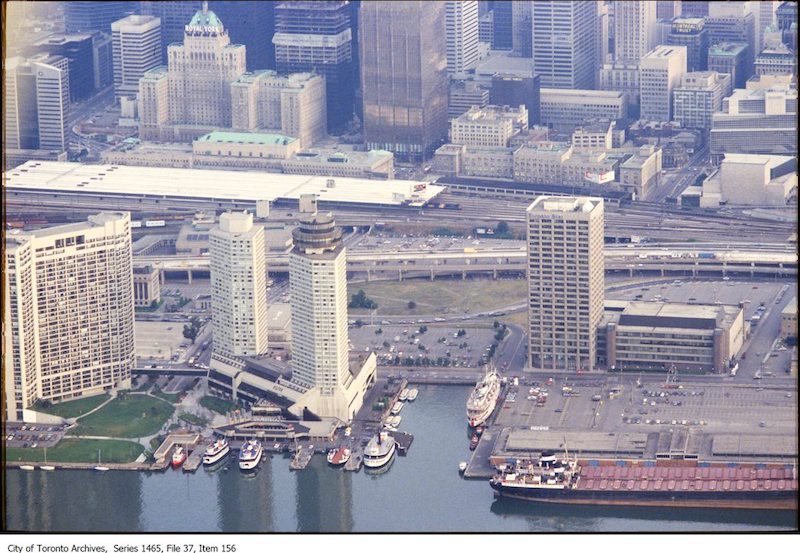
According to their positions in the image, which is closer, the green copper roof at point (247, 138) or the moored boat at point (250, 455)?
the moored boat at point (250, 455)

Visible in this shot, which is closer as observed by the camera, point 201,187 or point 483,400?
point 483,400

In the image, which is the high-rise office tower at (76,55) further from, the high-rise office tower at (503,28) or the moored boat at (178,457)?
the moored boat at (178,457)

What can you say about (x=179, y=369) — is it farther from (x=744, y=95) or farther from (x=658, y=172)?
(x=744, y=95)

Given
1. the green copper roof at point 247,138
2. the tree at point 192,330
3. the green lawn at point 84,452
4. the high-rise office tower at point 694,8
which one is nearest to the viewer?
the green lawn at point 84,452

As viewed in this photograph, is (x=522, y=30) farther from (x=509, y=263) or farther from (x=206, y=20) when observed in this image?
(x=509, y=263)

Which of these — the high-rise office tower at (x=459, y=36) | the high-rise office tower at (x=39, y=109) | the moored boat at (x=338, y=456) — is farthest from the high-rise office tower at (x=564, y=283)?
the high-rise office tower at (x=459, y=36)

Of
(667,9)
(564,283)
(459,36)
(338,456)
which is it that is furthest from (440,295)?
(667,9)

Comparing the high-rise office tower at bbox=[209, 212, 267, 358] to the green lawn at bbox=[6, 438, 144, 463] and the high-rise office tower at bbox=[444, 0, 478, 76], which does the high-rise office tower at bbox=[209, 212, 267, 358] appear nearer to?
the green lawn at bbox=[6, 438, 144, 463]
